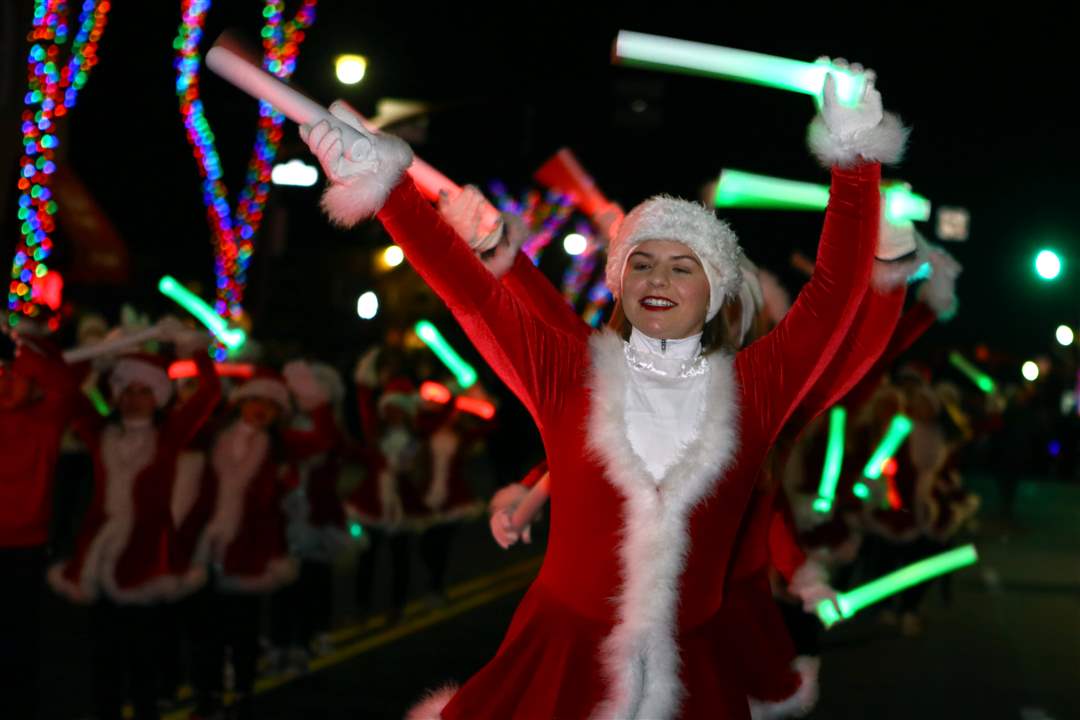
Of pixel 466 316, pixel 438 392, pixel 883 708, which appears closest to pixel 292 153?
pixel 438 392

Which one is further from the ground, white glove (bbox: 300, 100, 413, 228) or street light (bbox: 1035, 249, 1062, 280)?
white glove (bbox: 300, 100, 413, 228)

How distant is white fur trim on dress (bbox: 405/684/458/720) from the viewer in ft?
12.3

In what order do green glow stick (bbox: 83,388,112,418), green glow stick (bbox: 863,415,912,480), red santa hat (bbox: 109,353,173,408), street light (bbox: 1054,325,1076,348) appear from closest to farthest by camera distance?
red santa hat (bbox: 109,353,173,408) → green glow stick (bbox: 863,415,912,480) → green glow stick (bbox: 83,388,112,418) → street light (bbox: 1054,325,1076,348)

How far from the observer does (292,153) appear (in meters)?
15.4

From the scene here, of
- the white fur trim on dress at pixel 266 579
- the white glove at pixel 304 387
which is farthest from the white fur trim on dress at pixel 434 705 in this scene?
the white glove at pixel 304 387

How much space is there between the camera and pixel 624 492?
11.7 feet

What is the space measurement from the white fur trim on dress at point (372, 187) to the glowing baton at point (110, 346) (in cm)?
416

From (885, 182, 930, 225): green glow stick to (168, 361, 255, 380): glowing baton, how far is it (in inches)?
181

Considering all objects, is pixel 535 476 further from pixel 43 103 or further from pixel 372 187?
pixel 43 103

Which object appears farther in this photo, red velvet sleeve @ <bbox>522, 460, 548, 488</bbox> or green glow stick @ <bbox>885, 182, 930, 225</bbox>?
red velvet sleeve @ <bbox>522, 460, 548, 488</bbox>

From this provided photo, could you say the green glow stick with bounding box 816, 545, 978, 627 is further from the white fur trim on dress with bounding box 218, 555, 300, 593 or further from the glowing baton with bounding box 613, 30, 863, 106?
the white fur trim on dress with bounding box 218, 555, 300, 593

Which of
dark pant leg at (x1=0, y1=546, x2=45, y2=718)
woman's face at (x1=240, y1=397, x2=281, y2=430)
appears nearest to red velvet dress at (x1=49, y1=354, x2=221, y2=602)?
dark pant leg at (x1=0, y1=546, x2=45, y2=718)

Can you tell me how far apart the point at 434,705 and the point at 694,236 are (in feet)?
4.55

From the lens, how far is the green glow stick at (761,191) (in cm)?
431
